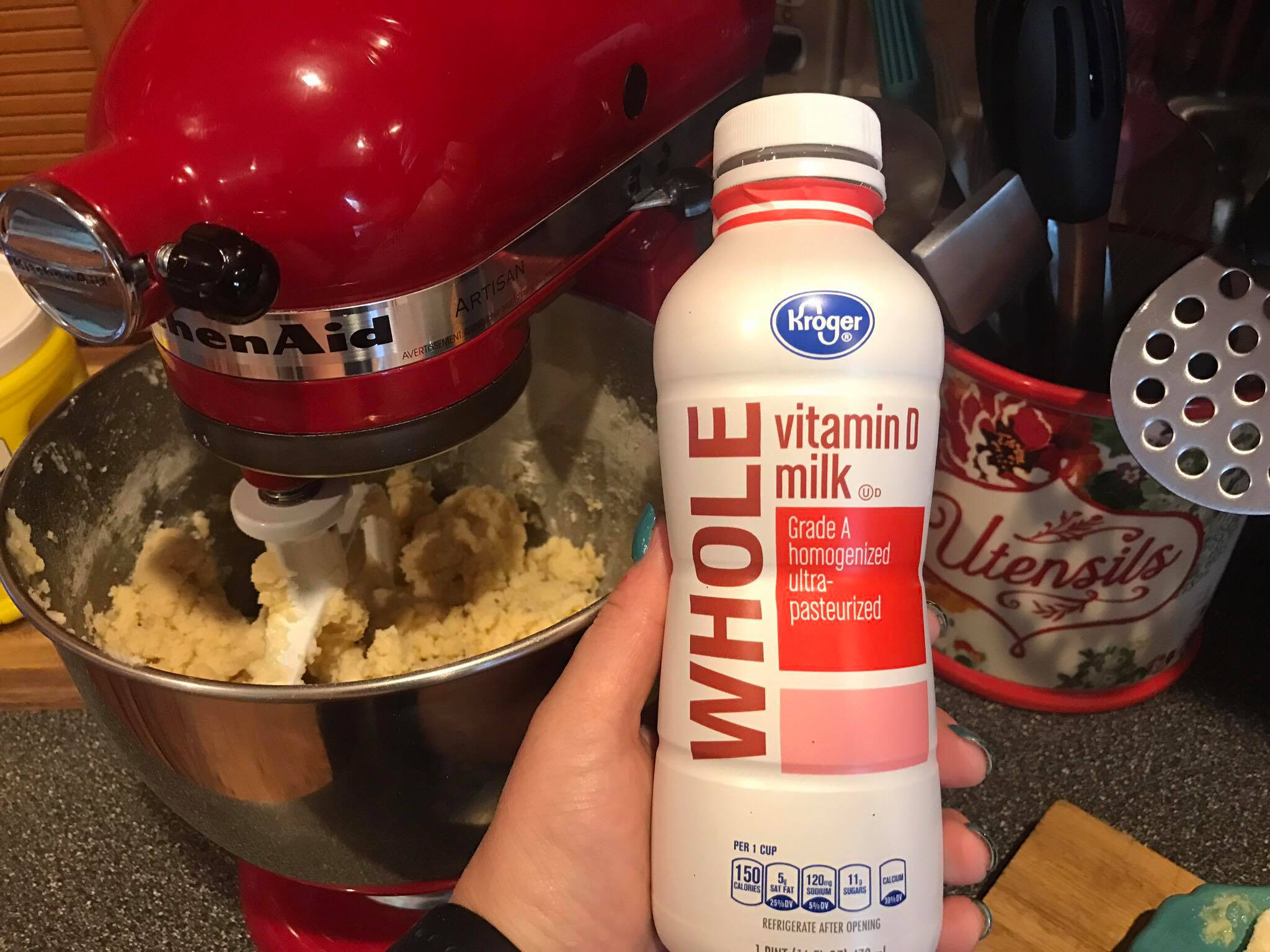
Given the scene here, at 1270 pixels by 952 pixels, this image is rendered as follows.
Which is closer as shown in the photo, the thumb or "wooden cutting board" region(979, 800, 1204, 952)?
the thumb

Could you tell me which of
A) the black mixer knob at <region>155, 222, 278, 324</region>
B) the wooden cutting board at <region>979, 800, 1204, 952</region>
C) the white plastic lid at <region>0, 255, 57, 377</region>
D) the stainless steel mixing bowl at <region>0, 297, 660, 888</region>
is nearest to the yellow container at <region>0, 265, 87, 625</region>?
the white plastic lid at <region>0, 255, 57, 377</region>

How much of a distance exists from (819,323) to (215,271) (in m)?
0.19

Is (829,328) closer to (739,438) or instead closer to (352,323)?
(739,438)

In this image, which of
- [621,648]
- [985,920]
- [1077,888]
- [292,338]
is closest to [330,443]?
[292,338]

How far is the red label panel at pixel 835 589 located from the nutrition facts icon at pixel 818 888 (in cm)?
7

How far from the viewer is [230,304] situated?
29 cm

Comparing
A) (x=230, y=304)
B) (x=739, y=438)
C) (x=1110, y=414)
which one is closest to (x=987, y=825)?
(x=1110, y=414)

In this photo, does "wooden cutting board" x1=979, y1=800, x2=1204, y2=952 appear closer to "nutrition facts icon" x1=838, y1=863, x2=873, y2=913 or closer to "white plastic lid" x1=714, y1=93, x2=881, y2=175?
"nutrition facts icon" x1=838, y1=863, x2=873, y2=913

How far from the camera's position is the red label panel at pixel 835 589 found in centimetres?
33

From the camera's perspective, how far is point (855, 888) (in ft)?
1.07

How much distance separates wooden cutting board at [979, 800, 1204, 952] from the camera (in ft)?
1.74

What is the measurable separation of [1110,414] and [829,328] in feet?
0.84

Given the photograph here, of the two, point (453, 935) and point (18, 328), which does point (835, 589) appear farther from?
point (18, 328)

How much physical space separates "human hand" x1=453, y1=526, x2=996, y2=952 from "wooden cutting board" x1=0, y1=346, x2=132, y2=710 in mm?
443
